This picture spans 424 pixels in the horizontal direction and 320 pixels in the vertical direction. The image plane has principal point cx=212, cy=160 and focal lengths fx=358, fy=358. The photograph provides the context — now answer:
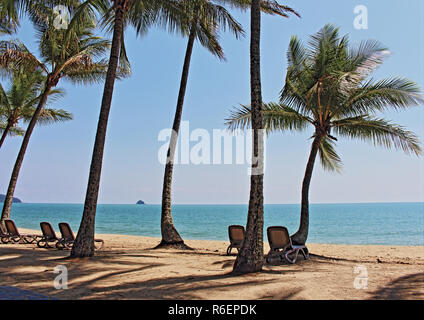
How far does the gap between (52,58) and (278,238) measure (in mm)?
11518

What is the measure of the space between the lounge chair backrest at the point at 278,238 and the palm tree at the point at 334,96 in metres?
1.72

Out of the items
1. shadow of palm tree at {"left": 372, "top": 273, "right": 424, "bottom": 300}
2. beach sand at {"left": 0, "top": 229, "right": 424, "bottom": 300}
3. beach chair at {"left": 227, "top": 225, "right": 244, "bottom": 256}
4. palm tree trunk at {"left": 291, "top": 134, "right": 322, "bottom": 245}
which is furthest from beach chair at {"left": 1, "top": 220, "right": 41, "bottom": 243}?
shadow of palm tree at {"left": 372, "top": 273, "right": 424, "bottom": 300}

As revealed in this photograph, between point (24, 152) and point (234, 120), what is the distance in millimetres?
8732

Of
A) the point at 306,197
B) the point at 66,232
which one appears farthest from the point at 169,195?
the point at 306,197

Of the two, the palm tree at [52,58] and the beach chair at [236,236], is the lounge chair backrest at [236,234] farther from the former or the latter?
the palm tree at [52,58]

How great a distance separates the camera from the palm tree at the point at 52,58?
44.4 ft

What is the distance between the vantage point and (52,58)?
1447 cm

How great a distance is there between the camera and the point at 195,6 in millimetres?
10391

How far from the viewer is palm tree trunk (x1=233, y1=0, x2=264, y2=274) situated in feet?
21.7

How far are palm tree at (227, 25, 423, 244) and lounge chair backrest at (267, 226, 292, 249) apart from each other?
1.72m

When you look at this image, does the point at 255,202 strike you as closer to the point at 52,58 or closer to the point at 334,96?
the point at 334,96

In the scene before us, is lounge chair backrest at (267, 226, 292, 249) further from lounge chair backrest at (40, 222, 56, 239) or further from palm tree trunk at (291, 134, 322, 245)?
lounge chair backrest at (40, 222, 56, 239)

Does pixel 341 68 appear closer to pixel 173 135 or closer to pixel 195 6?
pixel 195 6
